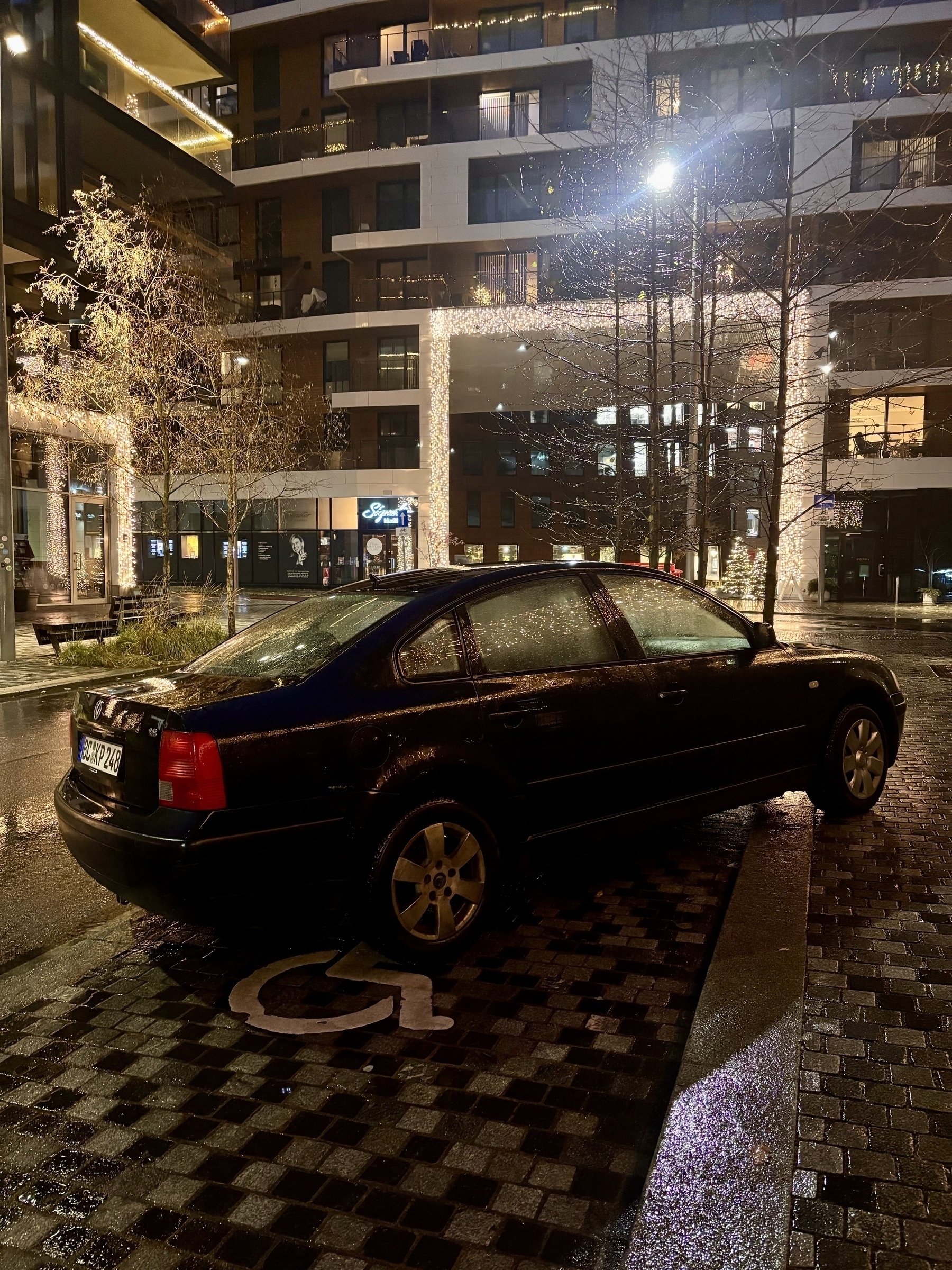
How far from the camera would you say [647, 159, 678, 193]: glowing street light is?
1447 centimetres

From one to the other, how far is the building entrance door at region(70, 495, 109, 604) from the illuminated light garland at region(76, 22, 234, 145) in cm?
1220

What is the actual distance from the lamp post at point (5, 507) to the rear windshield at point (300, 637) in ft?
41.0

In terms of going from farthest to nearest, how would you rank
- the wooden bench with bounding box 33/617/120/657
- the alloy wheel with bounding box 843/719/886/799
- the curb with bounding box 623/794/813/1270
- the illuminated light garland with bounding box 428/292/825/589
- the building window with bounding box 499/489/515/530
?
the building window with bounding box 499/489/515/530, the illuminated light garland with bounding box 428/292/825/589, the wooden bench with bounding box 33/617/120/657, the alloy wheel with bounding box 843/719/886/799, the curb with bounding box 623/794/813/1270

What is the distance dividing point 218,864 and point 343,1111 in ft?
3.43

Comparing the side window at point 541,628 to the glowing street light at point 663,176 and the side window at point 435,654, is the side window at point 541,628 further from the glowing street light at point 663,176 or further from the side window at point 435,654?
the glowing street light at point 663,176

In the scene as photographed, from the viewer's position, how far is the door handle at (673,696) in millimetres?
5074

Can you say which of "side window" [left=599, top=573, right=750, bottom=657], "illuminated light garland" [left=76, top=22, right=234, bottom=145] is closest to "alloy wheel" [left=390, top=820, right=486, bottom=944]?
"side window" [left=599, top=573, right=750, bottom=657]

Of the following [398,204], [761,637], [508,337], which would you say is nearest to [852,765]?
[761,637]

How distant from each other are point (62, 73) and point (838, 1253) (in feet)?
87.1

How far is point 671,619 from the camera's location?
5.52 meters

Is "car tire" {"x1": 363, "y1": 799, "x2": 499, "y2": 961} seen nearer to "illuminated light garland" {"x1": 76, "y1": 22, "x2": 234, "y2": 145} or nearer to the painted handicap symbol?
the painted handicap symbol

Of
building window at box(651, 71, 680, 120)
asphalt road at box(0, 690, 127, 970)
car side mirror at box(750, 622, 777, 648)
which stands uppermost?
building window at box(651, 71, 680, 120)

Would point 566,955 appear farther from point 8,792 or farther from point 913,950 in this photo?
point 8,792

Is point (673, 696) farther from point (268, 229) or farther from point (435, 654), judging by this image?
point (268, 229)
